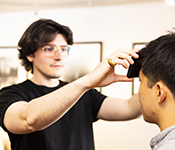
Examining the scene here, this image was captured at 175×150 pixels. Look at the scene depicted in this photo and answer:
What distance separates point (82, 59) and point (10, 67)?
1.30m

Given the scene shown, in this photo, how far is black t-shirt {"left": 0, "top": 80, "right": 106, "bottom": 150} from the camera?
1.67 metres

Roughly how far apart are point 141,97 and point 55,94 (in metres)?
0.45

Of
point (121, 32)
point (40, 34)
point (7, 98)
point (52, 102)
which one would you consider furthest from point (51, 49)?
point (121, 32)

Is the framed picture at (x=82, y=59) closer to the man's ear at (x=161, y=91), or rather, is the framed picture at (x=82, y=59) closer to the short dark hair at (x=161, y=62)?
the short dark hair at (x=161, y=62)

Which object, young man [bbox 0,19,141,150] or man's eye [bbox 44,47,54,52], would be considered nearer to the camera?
young man [bbox 0,19,141,150]

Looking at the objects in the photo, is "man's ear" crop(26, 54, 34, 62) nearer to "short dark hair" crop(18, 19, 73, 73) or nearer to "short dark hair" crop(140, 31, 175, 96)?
"short dark hair" crop(18, 19, 73, 73)

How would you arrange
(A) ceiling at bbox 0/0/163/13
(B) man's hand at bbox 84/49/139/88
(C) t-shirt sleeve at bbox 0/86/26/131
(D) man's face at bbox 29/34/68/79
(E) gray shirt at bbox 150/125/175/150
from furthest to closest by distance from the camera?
(A) ceiling at bbox 0/0/163/13 → (D) man's face at bbox 29/34/68/79 → (C) t-shirt sleeve at bbox 0/86/26/131 → (B) man's hand at bbox 84/49/139/88 → (E) gray shirt at bbox 150/125/175/150

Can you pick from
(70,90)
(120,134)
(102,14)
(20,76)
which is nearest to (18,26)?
(20,76)

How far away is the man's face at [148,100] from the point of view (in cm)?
121

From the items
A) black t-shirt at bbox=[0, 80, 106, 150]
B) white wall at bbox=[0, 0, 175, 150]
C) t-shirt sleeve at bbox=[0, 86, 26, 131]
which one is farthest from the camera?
white wall at bbox=[0, 0, 175, 150]

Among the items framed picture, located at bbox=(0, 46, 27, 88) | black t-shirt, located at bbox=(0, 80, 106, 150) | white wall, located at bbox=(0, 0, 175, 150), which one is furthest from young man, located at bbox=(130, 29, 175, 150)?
framed picture, located at bbox=(0, 46, 27, 88)

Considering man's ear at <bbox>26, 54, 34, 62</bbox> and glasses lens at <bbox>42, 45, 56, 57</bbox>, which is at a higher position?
glasses lens at <bbox>42, 45, 56, 57</bbox>

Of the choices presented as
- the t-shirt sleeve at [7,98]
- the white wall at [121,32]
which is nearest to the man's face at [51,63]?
the t-shirt sleeve at [7,98]

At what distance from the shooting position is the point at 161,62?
Answer: 3.80ft
